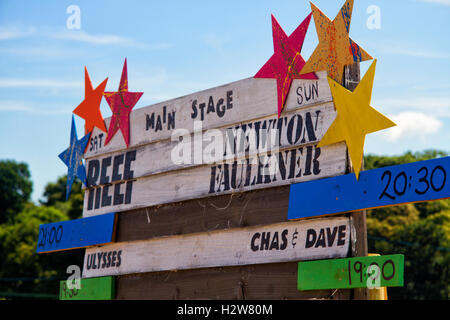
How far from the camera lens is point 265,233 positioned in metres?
4.68

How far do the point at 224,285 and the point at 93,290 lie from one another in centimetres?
168

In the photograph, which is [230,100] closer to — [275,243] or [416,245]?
[275,243]

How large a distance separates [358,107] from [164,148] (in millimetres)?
2074

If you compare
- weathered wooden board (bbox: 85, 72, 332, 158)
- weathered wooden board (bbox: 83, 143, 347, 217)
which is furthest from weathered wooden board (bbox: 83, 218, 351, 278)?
weathered wooden board (bbox: 85, 72, 332, 158)

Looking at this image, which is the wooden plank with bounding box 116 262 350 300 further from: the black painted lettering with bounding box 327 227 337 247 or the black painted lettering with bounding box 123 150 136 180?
the black painted lettering with bounding box 123 150 136 180

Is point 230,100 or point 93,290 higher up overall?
point 230,100

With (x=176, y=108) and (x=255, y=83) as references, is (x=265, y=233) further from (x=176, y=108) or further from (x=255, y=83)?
(x=176, y=108)

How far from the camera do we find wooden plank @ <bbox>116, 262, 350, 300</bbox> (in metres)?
4.47

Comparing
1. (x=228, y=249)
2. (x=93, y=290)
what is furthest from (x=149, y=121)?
(x=93, y=290)

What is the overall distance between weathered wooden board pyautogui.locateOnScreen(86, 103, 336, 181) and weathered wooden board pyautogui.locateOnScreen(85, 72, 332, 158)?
6 centimetres

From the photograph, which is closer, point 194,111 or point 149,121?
point 194,111

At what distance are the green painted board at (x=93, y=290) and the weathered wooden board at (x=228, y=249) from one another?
0.08 meters

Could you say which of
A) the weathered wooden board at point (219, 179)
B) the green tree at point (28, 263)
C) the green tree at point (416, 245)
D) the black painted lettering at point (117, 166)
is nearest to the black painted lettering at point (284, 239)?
the weathered wooden board at point (219, 179)

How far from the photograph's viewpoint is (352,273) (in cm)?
404
